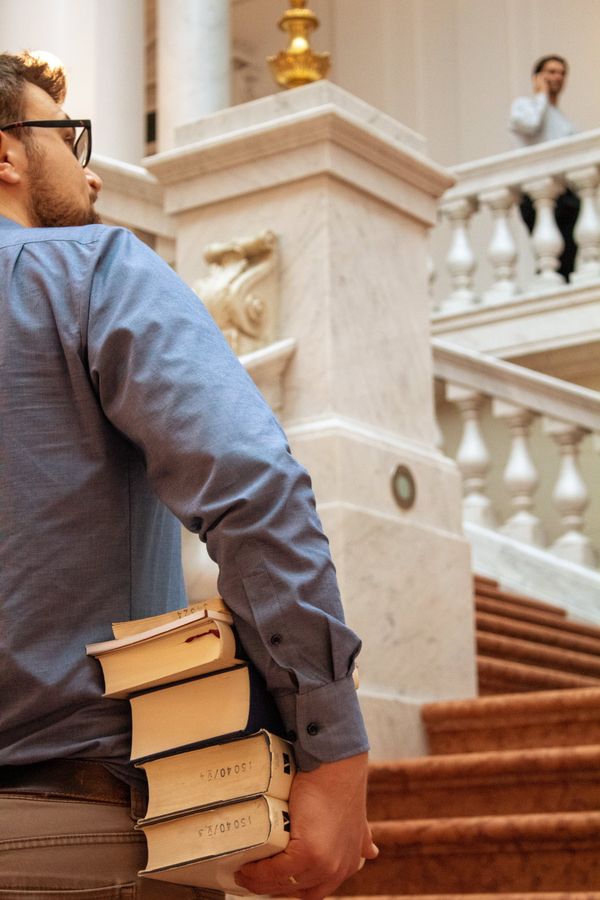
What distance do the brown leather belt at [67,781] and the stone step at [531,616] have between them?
14.0 ft

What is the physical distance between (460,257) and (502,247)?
313mm

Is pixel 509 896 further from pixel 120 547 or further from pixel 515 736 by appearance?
pixel 120 547

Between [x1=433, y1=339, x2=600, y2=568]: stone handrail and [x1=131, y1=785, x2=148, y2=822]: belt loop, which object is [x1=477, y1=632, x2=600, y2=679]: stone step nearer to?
[x1=433, y1=339, x2=600, y2=568]: stone handrail

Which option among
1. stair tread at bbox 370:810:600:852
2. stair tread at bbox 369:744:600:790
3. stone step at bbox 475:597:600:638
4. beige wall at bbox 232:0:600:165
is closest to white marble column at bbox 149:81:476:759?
stair tread at bbox 369:744:600:790

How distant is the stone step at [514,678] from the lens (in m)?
4.64

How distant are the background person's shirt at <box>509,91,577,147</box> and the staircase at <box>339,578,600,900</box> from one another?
614cm

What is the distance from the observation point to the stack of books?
1340mm

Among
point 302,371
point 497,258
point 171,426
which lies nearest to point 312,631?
point 171,426

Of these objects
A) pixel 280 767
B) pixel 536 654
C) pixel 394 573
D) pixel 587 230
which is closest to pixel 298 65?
pixel 394 573

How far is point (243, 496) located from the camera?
1340 millimetres

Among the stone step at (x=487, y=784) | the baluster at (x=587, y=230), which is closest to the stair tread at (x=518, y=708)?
the stone step at (x=487, y=784)

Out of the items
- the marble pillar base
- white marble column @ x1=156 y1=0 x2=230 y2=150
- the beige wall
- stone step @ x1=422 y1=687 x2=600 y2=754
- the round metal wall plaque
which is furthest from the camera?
the beige wall

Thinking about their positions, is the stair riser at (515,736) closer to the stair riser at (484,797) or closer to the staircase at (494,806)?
the staircase at (494,806)

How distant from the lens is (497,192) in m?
9.17
